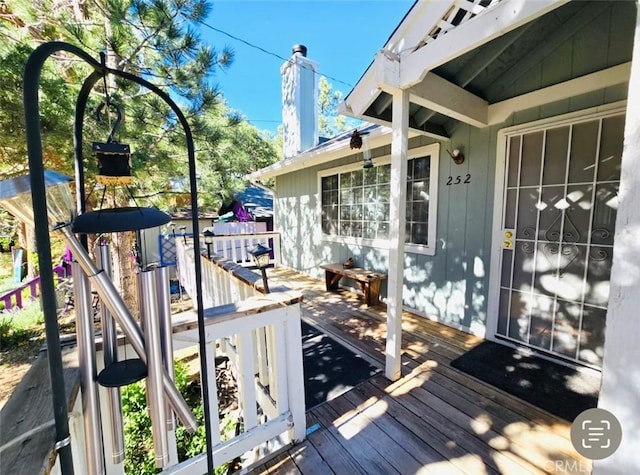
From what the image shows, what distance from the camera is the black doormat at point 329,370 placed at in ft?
7.14

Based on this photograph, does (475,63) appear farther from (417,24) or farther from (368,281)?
(368,281)

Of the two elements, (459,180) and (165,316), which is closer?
(165,316)

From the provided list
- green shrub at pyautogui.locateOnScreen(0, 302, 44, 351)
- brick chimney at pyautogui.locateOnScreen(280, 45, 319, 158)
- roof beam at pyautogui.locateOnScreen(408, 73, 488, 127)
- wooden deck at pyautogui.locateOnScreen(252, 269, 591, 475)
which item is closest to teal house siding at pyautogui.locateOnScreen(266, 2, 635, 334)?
roof beam at pyautogui.locateOnScreen(408, 73, 488, 127)

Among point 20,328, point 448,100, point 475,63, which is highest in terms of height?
point 475,63

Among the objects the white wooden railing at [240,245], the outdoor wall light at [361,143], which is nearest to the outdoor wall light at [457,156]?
the outdoor wall light at [361,143]

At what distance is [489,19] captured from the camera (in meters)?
1.48

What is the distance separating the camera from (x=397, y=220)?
7.13 feet

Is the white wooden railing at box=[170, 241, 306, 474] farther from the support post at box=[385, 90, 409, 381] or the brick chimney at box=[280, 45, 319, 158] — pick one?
the brick chimney at box=[280, 45, 319, 158]

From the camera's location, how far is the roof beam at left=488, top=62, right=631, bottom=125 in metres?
2.09

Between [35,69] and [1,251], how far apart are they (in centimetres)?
1837

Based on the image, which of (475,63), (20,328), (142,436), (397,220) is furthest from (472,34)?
(20,328)

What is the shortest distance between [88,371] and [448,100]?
9.44 feet

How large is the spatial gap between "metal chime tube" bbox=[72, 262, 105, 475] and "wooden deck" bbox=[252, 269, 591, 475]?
38.2 inches

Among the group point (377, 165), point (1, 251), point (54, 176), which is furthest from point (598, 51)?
point (1, 251)
